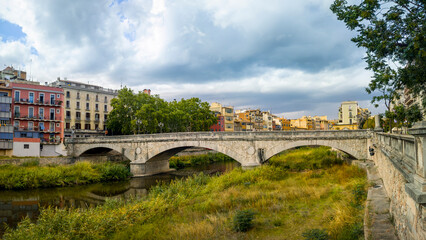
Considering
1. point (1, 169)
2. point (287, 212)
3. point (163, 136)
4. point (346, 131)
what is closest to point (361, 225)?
point (287, 212)

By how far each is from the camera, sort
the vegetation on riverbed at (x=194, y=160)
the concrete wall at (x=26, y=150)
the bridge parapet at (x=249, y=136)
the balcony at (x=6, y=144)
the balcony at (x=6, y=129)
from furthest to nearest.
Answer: the vegetation on riverbed at (x=194, y=160)
the concrete wall at (x=26, y=150)
the balcony at (x=6, y=129)
the balcony at (x=6, y=144)
the bridge parapet at (x=249, y=136)

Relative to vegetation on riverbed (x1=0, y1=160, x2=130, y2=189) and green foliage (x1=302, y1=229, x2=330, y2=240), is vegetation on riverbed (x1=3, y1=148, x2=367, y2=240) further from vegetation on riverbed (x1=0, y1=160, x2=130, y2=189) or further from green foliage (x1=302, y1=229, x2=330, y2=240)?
vegetation on riverbed (x1=0, y1=160, x2=130, y2=189)

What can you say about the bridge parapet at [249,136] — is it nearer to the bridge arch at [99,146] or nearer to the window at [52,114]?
the bridge arch at [99,146]

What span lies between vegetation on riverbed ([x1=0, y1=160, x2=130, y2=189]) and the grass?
9454mm

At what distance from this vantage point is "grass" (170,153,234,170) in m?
42.4

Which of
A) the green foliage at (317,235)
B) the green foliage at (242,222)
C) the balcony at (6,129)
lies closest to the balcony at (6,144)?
the balcony at (6,129)

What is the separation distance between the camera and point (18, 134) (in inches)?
1453

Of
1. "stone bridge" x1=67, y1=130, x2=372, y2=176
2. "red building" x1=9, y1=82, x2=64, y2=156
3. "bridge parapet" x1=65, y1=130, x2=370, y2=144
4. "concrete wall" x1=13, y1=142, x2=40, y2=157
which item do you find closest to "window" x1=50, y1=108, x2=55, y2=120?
"red building" x1=9, y1=82, x2=64, y2=156

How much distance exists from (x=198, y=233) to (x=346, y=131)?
1890 cm

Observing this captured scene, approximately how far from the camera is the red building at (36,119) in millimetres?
37166

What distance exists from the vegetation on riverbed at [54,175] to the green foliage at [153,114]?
41.3 feet

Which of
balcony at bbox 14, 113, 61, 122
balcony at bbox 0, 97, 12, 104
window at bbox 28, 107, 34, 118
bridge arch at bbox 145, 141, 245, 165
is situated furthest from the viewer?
window at bbox 28, 107, 34, 118

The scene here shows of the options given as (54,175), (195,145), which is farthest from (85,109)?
(195,145)

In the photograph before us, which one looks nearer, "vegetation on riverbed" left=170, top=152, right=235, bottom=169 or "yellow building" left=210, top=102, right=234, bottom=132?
"vegetation on riverbed" left=170, top=152, right=235, bottom=169
